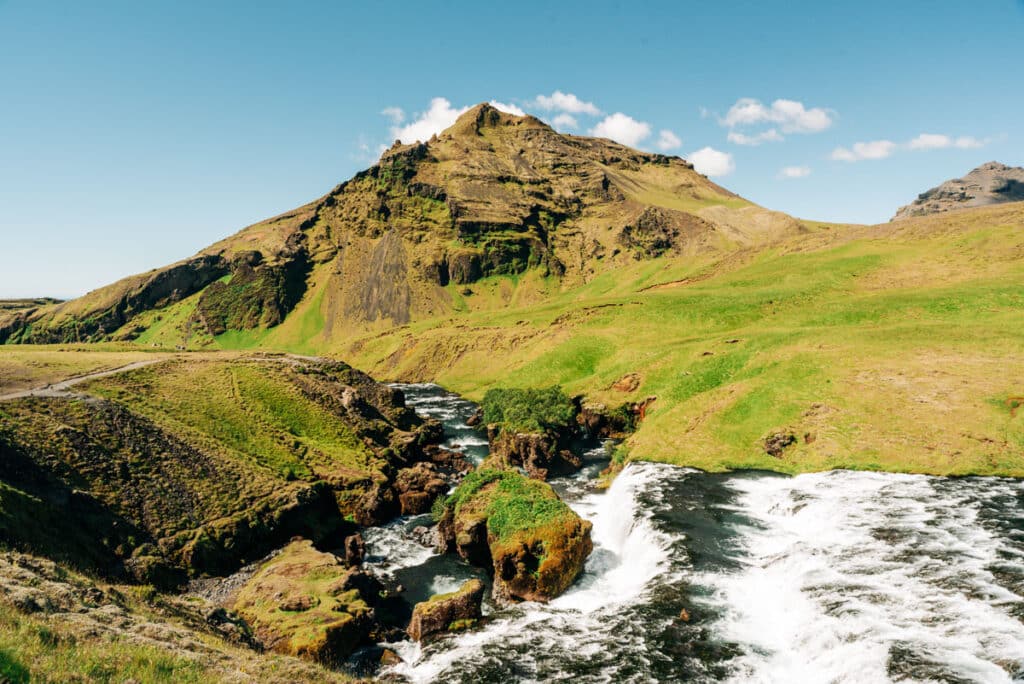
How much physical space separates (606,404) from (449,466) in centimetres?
2484

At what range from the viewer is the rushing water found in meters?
22.8

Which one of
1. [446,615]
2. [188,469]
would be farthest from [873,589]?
[188,469]

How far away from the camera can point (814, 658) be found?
23.1 m

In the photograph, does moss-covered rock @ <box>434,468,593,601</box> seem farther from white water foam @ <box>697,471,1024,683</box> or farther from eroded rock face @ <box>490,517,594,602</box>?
white water foam @ <box>697,471,1024,683</box>

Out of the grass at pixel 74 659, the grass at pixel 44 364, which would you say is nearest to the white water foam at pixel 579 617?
the grass at pixel 74 659

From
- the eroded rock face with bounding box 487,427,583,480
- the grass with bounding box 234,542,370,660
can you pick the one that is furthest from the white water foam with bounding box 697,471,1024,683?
the eroded rock face with bounding box 487,427,583,480

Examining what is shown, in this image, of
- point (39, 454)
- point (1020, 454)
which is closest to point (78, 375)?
point (39, 454)

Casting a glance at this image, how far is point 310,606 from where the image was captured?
31.4 m

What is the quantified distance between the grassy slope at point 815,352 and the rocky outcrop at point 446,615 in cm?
2938

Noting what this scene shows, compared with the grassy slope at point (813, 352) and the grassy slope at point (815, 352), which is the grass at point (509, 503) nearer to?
the grassy slope at point (813, 352)

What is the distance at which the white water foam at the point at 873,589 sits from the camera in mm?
21656

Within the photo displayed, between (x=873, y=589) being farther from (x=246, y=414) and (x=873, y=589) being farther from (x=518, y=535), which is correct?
(x=246, y=414)

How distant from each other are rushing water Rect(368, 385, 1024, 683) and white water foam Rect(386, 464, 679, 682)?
12 cm

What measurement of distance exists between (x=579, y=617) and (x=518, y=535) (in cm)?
704
